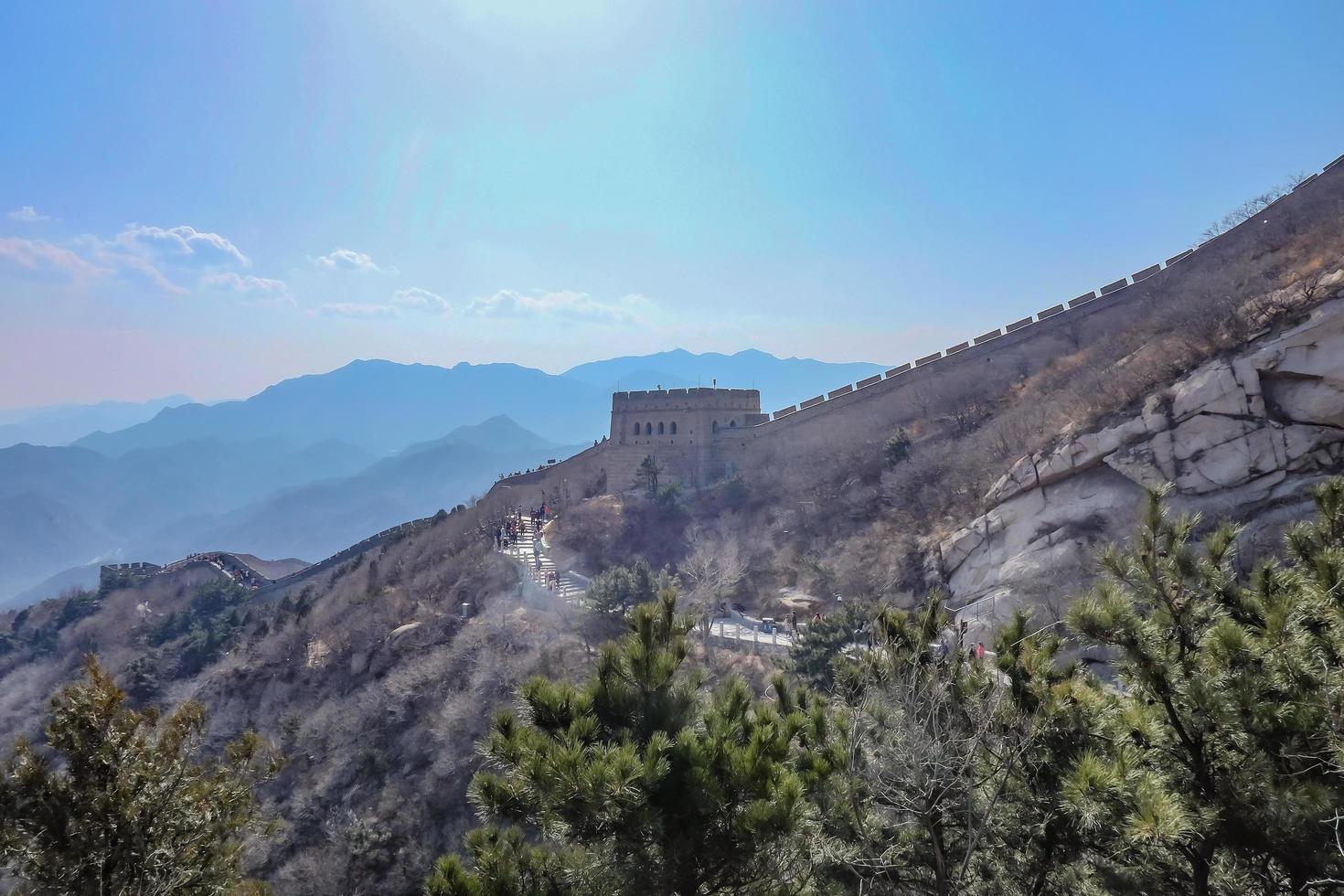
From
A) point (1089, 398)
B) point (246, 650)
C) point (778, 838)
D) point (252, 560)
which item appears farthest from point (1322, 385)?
point (252, 560)

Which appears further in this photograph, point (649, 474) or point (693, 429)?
point (693, 429)

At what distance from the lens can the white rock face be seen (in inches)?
452

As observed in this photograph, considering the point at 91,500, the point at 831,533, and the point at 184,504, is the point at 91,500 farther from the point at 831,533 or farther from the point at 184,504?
the point at 831,533

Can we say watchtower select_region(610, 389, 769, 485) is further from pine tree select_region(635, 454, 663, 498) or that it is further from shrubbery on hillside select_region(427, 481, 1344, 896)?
shrubbery on hillside select_region(427, 481, 1344, 896)

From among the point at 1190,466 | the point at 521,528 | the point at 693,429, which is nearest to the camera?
the point at 1190,466

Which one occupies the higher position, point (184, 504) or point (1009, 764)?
point (184, 504)

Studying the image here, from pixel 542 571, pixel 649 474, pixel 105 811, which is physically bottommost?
pixel 542 571

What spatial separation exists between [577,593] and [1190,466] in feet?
48.5

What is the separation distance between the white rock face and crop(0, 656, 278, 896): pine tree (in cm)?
1242

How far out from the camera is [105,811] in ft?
10.3

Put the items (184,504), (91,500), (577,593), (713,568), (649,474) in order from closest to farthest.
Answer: (577,593) < (713,568) < (649,474) < (91,500) < (184,504)

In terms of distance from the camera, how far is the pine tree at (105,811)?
304 centimetres

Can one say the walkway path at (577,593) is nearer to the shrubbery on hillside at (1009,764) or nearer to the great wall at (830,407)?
the great wall at (830,407)

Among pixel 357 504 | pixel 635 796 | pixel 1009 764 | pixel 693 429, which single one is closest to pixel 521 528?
pixel 693 429
